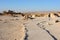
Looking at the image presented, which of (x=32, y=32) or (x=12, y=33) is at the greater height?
(x=32, y=32)

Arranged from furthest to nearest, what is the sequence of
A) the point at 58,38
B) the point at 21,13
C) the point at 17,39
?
the point at 21,13
the point at 17,39
the point at 58,38

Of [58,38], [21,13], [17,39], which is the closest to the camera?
[58,38]

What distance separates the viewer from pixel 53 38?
50.3ft

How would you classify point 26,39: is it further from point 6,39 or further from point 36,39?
point 6,39

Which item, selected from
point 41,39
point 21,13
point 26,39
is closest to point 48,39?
point 41,39

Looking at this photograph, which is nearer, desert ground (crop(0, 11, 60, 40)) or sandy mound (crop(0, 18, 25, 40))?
desert ground (crop(0, 11, 60, 40))

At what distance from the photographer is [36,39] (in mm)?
15117

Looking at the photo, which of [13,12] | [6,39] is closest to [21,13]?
[13,12]

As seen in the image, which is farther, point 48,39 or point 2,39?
point 2,39

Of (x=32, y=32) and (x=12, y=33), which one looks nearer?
(x=32, y=32)

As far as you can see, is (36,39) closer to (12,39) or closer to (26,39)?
(26,39)

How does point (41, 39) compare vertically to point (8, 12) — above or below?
above

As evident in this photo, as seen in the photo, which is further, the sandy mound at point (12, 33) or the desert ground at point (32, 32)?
the sandy mound at point (12, 33)

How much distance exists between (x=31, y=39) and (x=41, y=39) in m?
0.65
